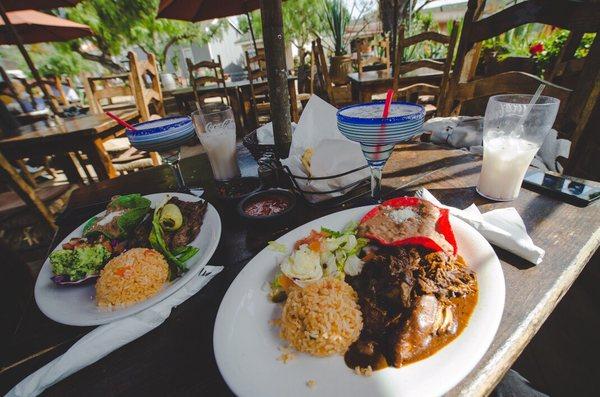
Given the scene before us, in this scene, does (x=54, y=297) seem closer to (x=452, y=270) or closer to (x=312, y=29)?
(x=452, y=270)

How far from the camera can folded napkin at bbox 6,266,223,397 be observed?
2.19 ft

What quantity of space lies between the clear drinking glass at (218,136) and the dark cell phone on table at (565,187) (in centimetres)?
145

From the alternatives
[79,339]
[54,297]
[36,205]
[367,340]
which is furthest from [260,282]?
[36,205]

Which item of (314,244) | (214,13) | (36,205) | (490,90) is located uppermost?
(214,13)

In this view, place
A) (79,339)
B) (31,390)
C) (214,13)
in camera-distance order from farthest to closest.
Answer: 1. (214,13)
2. (79,339)
3. (31,390)

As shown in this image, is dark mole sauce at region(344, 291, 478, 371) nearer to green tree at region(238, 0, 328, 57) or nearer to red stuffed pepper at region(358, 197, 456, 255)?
red stuffed pepper at region(358, 197, 456, 255)

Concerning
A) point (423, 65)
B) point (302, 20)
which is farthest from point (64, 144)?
point (302, 20)

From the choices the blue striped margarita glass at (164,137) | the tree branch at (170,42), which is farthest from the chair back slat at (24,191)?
the tree branch at (170,42)

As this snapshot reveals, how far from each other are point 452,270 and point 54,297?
3.98ft

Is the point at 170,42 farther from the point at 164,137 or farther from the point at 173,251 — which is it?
the point at 173,251

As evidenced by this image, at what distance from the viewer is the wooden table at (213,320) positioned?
0.66 m

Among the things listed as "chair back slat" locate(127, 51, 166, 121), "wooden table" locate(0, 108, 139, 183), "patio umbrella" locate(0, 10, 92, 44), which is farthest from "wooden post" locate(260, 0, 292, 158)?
"patio umbrella" locate(0, 10, 92, 44)

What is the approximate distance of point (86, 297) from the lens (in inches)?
34.7

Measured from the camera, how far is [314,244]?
0.92m
